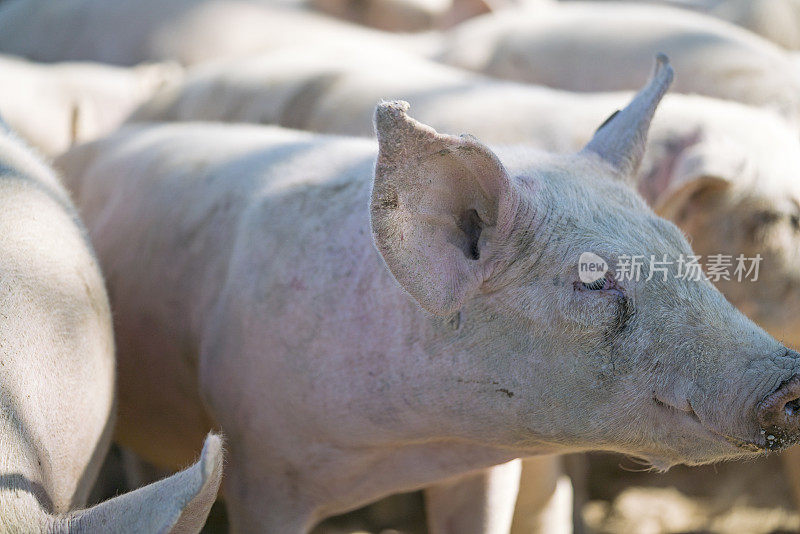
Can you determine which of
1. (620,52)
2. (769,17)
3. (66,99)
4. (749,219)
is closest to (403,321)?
(749,219)

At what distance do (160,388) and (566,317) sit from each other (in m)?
1.06

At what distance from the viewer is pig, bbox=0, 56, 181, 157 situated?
10.4 feet

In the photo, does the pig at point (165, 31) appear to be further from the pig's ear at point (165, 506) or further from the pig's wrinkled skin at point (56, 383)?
the pig's ear at point (165, 506)

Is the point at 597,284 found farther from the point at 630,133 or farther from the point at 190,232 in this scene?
the point at 190,232

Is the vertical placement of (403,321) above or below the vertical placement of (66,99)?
above

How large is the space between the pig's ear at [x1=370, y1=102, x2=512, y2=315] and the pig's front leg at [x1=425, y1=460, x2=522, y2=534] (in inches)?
27.1

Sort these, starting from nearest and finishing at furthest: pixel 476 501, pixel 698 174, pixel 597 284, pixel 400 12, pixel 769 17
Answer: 1. pixel 597 284
2. pixel 476 501
3. pixel 698 174
4. pixel 769 17
5. pixel 400 12

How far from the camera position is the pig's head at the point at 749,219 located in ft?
7.57

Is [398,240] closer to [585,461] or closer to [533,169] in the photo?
[533,169]

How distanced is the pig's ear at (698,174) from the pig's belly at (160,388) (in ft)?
3.78

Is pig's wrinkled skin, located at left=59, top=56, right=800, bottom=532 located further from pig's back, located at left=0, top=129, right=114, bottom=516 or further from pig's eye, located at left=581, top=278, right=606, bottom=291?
pig's back, located at left=0, top=129, right=114, bottom=516

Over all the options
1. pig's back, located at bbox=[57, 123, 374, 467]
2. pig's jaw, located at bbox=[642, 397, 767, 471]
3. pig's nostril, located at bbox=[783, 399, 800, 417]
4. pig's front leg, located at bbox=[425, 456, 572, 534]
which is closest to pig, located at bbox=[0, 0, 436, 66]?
pig's back, located at bbox=[57, 123, 374, 467]

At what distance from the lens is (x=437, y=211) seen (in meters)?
1.51

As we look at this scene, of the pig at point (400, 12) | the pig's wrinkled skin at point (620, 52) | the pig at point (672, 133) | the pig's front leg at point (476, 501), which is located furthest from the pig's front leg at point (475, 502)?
the pig at point (400, 12)
